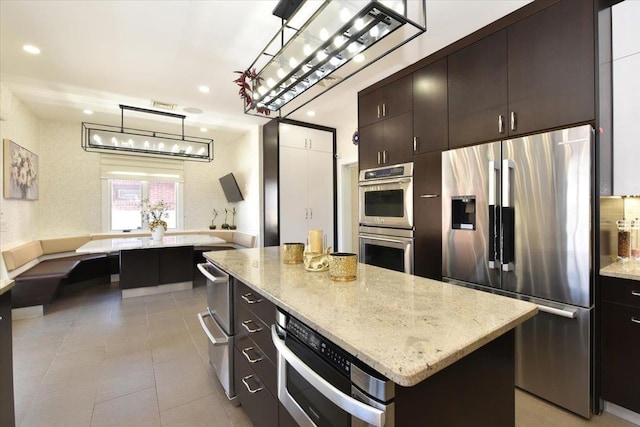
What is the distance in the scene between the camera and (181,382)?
2.18 m

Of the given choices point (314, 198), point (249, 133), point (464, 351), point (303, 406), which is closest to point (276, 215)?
point (314, 198)

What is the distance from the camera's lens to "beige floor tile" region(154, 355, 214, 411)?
1992 mm

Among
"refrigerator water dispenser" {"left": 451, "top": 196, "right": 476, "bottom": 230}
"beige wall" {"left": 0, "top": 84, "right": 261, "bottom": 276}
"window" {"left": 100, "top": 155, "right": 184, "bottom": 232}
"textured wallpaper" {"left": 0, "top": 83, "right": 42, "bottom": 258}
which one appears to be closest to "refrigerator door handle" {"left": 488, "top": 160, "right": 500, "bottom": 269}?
"refrigerator water dispenser" {"left": 451, "top": 196, "right": 476, "bottom": 230}

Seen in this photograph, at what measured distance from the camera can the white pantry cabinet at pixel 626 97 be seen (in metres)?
1.83

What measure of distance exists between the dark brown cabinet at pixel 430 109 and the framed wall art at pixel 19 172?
4.78 meters

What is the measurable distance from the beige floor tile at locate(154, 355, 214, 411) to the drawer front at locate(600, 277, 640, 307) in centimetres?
269

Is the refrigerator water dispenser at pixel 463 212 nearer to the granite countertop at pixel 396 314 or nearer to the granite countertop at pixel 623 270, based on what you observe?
the granite countertop at pixel 623 270

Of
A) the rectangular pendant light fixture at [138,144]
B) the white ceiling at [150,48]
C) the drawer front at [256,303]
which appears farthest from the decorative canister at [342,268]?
the rectangular pendant light fixture at [138,144]

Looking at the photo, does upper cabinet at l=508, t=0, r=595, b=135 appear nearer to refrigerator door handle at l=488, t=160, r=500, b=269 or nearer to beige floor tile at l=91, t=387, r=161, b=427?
refrigerator door handle at l=488, t=160, r=500, b=269

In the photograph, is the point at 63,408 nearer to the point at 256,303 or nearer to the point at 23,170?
the point at 256,303

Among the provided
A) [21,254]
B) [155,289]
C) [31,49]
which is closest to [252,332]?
[31,49]

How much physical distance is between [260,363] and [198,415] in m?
0.79

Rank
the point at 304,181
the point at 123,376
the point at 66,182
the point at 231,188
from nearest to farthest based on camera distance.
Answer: the point at 123,376
the point at 304,181
the point at 66,182
the point at 231,188

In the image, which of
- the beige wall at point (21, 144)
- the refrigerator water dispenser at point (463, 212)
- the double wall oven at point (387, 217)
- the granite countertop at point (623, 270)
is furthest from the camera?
the beige wall at point (21, 144)
